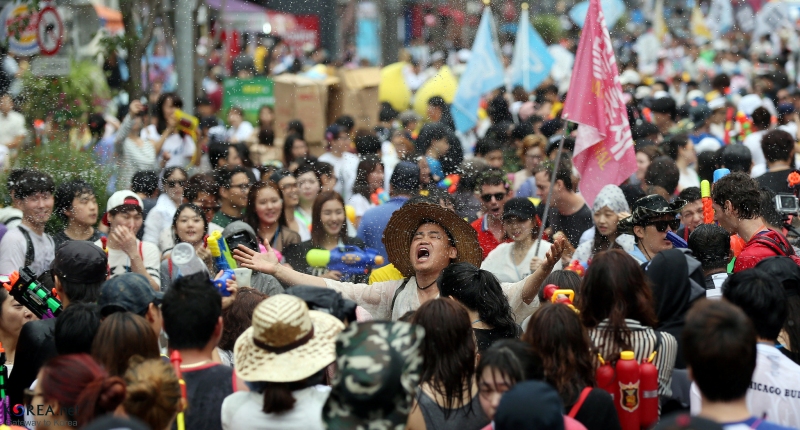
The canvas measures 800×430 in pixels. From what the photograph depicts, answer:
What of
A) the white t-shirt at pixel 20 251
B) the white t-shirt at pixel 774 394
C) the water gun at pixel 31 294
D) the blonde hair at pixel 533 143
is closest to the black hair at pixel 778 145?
the blonde hair at pixel 533 143

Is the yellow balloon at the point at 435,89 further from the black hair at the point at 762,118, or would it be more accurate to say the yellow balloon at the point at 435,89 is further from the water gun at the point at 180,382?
the water gun at the point at 180,382

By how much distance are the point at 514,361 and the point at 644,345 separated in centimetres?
85

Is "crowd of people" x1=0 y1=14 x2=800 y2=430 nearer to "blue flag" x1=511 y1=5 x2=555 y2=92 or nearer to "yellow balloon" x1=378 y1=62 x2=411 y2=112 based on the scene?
"blue flag" x1=511 y1=5 x2=555 y2=92

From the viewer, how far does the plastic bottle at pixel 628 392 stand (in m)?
3.77

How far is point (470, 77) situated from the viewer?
43.5 feet

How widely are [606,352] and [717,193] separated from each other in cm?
208

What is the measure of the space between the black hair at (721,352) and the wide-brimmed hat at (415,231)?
2.45m

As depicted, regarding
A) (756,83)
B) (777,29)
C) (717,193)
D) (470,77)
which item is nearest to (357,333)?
(717,193)

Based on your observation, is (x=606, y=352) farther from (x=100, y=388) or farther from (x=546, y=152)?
(x=546, y=152)

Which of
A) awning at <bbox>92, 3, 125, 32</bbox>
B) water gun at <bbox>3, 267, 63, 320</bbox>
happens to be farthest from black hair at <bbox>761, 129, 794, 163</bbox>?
awning at <bbox>92, 3, 125, 32</bbox>

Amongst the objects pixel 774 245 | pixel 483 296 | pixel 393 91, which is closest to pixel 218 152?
pixel 483 296

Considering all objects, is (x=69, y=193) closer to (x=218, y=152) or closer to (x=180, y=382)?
(x=218, y=152)

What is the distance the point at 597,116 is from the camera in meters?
6.84

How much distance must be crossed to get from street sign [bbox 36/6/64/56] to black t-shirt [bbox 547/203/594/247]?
23.6ft
